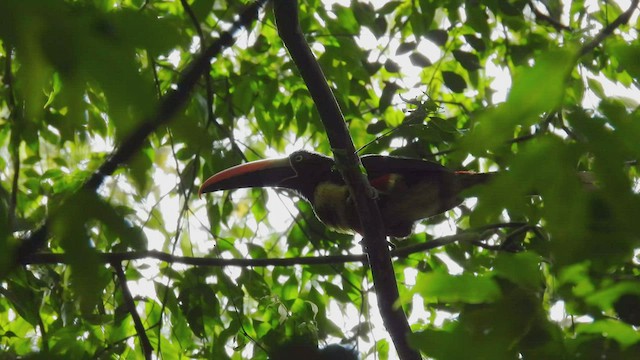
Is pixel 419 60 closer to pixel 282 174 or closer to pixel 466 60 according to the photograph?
pixel 466 60

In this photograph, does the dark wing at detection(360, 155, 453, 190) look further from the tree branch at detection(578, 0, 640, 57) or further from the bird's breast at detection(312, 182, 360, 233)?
the tree branch at detection(578, 0, 640, 57)

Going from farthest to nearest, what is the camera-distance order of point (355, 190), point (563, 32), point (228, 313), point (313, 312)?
1. point (563, 32)
2. point (228, 313)
3. point (313, 312)
4. point (355, 190)

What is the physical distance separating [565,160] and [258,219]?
3.13 m

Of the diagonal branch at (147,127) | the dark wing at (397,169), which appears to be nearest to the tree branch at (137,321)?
the diagonal branch at (147,127)

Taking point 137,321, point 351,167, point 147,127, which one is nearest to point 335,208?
point 351,167

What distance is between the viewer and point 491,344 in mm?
1181

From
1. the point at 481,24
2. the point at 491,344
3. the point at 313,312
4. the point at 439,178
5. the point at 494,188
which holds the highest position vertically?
the point at 481,24

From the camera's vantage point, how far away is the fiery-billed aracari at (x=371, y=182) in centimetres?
365

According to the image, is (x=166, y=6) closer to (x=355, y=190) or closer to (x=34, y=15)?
(x=355, y=190)

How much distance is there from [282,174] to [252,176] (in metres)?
0.18

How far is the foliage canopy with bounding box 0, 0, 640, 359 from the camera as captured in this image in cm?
104

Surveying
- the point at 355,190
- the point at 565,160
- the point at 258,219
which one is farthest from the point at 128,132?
the point at 258,219

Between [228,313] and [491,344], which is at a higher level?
[228,313]

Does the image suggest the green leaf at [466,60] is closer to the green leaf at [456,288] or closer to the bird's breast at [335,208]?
the bird's breast at [335,208]
